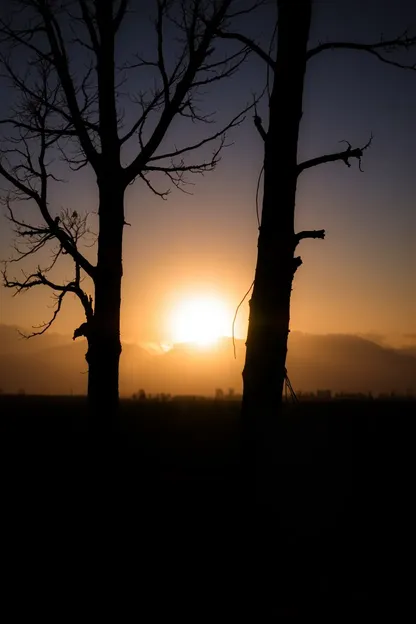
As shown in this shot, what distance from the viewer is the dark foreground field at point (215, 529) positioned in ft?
18.0

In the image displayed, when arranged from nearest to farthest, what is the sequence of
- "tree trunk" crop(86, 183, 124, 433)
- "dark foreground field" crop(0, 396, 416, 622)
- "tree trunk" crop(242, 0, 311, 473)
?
1. "dark foreground field" crop(0, 396, 416, 622)
2. "tree trunk" crop(242, 0, 311, 473)
3. "tree trunk" crop(86, 183, 124, 433)

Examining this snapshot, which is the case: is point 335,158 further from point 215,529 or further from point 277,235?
point 215,529

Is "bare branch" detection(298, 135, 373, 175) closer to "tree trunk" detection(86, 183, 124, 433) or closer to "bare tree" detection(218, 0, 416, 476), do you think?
"bare tree" detection(218, 0, 416, 476)

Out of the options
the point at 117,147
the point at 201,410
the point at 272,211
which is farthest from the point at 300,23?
the point at 201,410

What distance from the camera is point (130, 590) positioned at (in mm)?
5641

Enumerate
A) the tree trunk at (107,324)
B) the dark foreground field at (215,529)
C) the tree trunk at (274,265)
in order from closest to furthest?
the dark foreground field at (215,529) < the tree trunk at (274,265) < the tree trunk at (107,324)

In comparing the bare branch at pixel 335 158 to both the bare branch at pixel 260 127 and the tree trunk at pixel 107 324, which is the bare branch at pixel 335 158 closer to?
the bare branch at pixel 260 127

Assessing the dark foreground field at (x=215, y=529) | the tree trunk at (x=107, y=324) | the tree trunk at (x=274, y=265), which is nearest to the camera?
the dark foreground field at (x=215, y=529)

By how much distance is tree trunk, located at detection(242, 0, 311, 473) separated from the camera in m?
7.61

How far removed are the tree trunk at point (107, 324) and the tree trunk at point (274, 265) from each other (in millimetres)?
3659

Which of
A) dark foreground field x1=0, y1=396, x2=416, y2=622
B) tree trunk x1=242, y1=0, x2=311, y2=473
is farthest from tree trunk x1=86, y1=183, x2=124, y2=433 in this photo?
tree trunk x1=242, y1=0, x2=311, y2=473

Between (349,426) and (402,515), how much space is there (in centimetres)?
243

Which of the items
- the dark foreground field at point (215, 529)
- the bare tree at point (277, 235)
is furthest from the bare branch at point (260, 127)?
the dark foreground field at point (215, 529)

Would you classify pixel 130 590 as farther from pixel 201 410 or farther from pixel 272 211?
pixel 201 410
